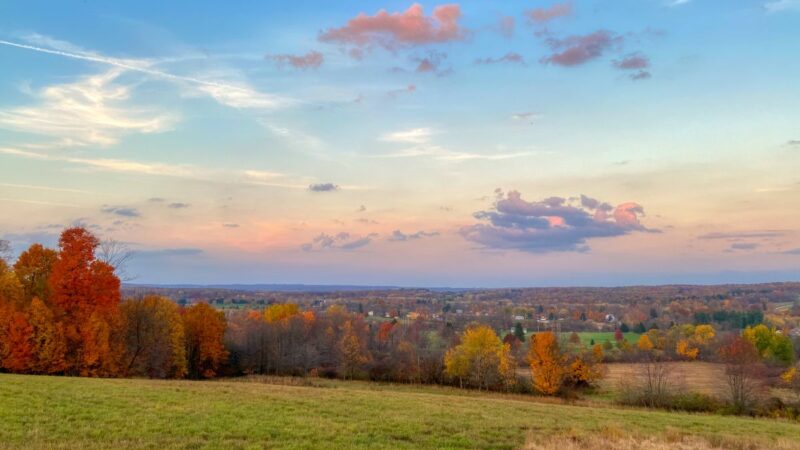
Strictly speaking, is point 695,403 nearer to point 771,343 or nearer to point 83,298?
point 771,343

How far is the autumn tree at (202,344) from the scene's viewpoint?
204ft

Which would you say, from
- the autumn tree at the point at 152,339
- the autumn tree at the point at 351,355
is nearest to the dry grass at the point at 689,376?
the autumn tree at the point at 351,355

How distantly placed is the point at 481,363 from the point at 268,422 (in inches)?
2015

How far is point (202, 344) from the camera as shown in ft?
206

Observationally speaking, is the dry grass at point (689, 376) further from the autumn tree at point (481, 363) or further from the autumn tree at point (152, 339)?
the autumn tree at point (152, 339)

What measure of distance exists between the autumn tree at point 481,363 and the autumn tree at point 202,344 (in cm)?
2864

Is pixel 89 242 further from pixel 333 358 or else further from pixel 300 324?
pixel 300 324

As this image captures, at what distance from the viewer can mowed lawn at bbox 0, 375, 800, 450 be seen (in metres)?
14.8

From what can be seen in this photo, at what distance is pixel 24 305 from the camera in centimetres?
4281

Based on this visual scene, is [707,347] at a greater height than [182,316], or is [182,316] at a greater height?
[182,316]

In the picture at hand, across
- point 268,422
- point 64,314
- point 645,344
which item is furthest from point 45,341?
point 645,344

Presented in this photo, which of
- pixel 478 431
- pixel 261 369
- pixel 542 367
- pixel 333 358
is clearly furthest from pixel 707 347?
pixel 478 431

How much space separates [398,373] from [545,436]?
173 ft

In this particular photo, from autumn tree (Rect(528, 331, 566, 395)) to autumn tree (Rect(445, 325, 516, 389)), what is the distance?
291cm
